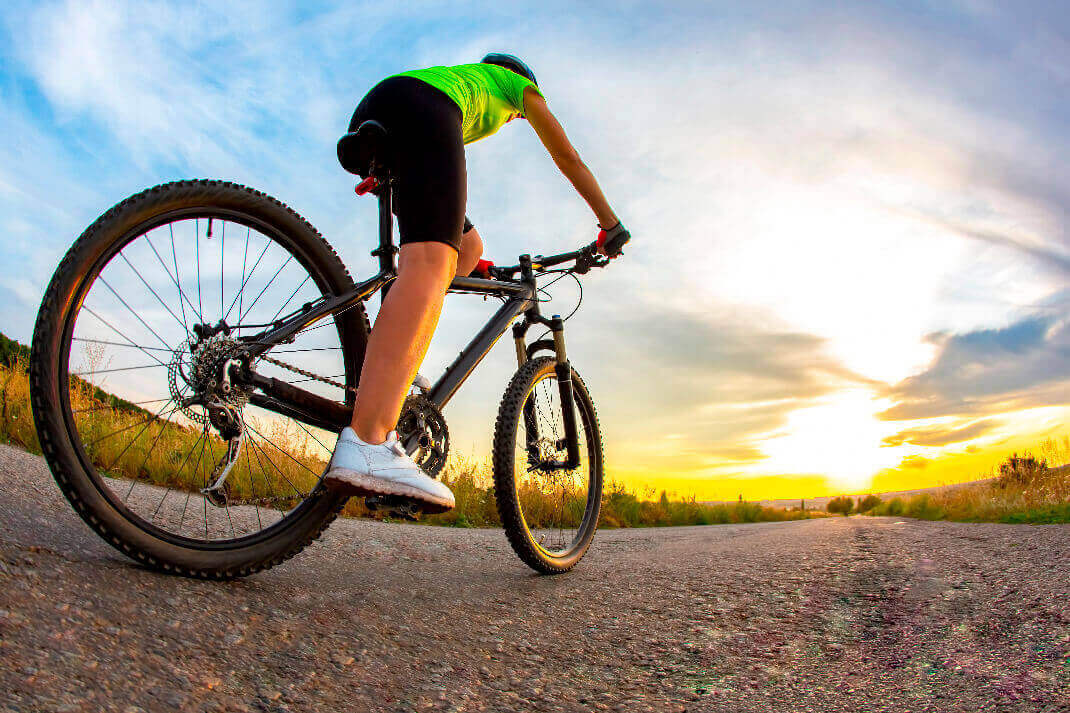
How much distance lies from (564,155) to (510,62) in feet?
1.55

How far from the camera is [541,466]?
12.0 ft

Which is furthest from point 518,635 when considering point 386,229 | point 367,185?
point 367,185

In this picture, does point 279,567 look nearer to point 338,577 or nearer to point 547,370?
point 338,577

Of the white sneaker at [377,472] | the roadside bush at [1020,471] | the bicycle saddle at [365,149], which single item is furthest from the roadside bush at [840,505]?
the bicycle saddle at [365,149]

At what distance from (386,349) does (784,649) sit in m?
1.55

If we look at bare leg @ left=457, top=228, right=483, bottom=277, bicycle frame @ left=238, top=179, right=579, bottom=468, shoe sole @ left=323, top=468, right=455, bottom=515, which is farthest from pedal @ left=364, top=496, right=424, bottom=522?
bare leg @ left=457, top=228, right=483, bottom=277

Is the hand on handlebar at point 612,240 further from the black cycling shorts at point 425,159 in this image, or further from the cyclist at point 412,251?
the black cycling shorts at point 425,159

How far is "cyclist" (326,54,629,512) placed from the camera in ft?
7.29

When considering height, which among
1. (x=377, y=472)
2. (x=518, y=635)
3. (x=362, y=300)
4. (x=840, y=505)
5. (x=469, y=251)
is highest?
(x=469, y=251)

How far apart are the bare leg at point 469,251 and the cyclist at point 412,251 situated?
0.64 m

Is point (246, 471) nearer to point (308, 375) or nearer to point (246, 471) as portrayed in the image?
point (246, 471)

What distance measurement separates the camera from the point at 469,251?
11.0 feet

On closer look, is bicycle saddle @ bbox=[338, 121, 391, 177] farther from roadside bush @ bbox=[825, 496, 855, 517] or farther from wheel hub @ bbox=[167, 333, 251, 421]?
roadside bush @ bbox=[825, 496, 855, 517]

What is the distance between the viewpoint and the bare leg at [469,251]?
3346 millimetres
